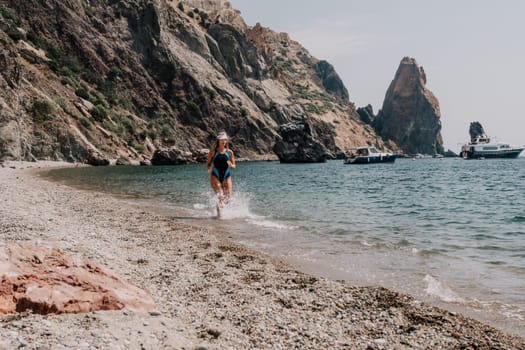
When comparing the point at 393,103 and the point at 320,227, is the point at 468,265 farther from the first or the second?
the point at 393,103

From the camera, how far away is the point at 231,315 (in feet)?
16.1

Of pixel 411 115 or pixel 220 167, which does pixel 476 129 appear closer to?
pixel 411 115

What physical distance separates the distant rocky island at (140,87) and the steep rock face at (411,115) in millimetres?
65385

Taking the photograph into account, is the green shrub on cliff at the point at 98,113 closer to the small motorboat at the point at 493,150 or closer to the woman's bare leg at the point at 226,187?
the woman's bare leg at the point at 226,187

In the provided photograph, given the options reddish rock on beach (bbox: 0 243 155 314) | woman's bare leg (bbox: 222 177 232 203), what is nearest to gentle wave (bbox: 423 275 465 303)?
reddish rock on beach (bbox: 0 243 155 314)

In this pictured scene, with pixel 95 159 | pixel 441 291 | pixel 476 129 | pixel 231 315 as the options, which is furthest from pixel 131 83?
pixel 476 129

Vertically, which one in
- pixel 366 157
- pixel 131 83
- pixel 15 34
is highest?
pixel 15 34

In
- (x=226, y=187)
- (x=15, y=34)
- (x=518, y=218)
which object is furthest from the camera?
(x=15, y=34)

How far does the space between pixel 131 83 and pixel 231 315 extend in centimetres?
7944

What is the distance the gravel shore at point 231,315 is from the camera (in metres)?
3.85

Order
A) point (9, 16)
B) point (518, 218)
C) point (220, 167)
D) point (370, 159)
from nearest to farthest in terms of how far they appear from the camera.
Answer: point (220, 167), point (518, 218), point (9, 16), point (370, 159)

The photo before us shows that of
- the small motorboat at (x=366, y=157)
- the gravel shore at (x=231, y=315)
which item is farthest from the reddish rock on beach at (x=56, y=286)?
the small motorboat at (x=366, y=157)

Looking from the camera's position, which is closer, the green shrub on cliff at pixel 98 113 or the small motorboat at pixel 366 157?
the green shrub on cliff at pixel 98 113

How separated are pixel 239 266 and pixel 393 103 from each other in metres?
195
